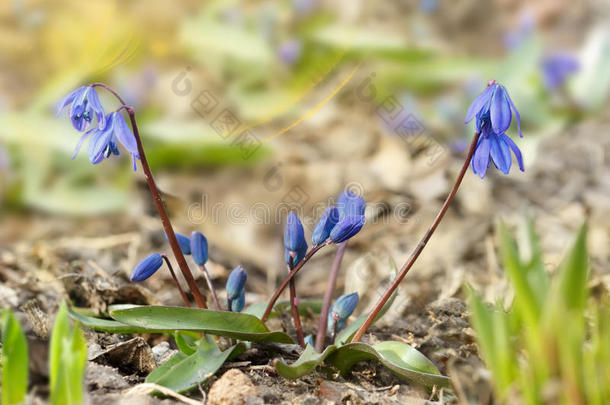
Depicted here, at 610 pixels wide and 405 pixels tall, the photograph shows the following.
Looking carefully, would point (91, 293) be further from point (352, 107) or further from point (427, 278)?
point (352, 107)

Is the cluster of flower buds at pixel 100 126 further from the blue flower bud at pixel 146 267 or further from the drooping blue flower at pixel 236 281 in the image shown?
the drooping blue flower at pixel 236 281

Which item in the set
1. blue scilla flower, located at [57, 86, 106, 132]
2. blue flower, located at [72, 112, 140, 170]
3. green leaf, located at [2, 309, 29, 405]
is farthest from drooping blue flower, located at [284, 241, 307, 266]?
green leaf, located at [2, 309, 29, 405]

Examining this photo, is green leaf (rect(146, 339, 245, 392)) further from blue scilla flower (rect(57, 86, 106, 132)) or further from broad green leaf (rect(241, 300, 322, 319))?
blue scilla flower (rect(57, 86, 106, 132))

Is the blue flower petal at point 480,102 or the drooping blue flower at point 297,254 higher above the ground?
the blue flower petal at point 480,102

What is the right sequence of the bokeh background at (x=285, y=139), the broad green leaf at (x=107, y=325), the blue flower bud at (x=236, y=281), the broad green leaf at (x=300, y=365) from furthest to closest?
the bokeh background at (x=285, y=139), the blue flower bud at (x=236, y=281), the broad green leaf at (x=107, y=325), the broad green leaf at (x=300, y=365)

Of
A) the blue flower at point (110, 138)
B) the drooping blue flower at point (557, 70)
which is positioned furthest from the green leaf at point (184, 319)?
the drooping blue flower at point (557, 70)

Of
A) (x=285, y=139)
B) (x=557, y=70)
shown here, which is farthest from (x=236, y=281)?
(x=557, y=70)
